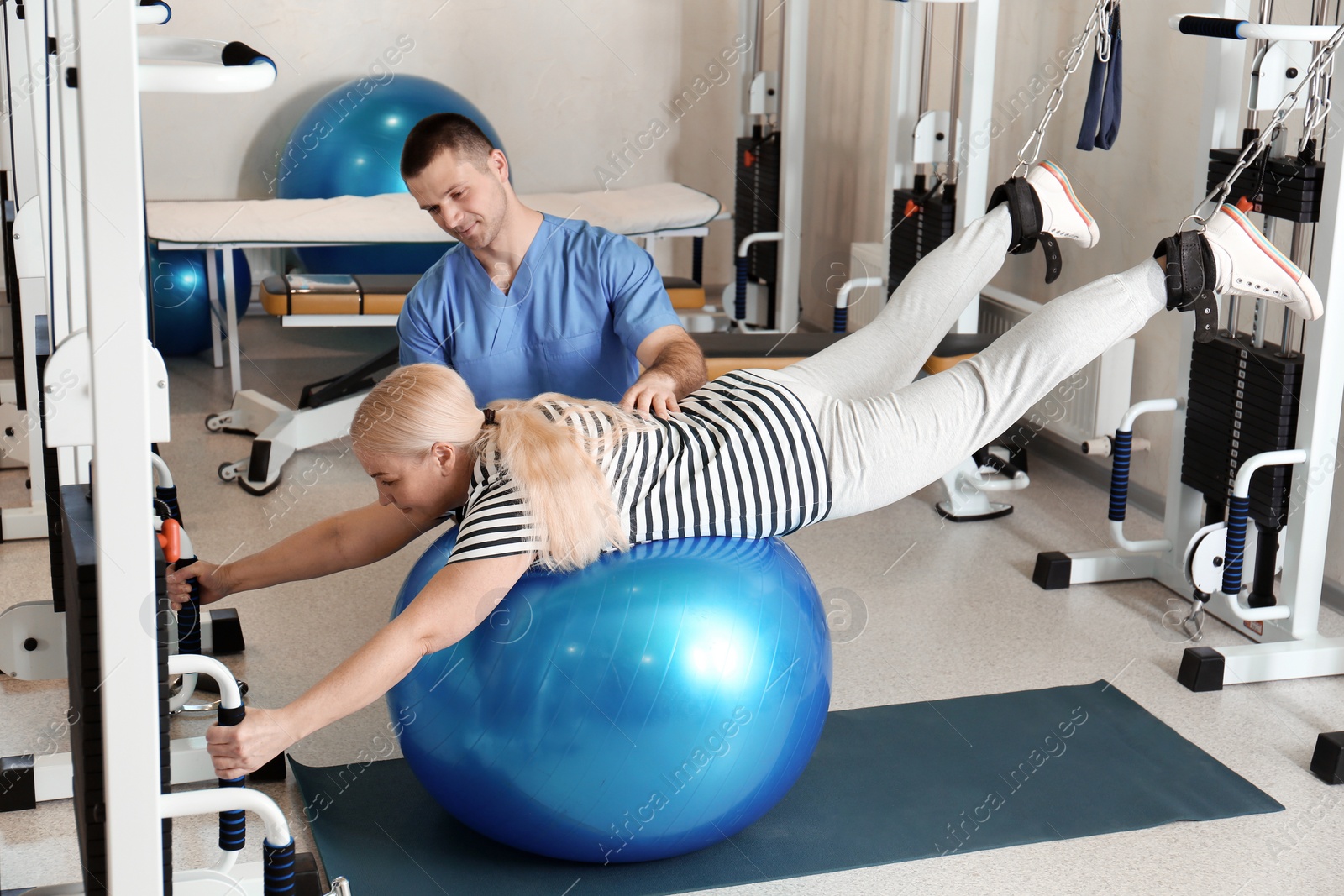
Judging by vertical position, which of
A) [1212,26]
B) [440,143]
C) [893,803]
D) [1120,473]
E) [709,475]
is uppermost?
[1212,26]

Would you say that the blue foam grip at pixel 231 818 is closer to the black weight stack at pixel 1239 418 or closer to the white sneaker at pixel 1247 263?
the white sneaker at pixel 1247 263

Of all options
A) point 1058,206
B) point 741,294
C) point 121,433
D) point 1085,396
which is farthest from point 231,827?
point 741,294

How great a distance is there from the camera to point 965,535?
3553 mm

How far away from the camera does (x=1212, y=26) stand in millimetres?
2604

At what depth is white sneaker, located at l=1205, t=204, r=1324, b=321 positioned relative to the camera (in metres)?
2.26

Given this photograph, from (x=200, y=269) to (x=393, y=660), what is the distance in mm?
3628

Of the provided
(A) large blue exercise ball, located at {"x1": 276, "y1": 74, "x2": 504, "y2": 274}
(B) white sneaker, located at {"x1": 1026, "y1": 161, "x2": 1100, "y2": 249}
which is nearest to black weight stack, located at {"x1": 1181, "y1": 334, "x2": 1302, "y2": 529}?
(B) white sneaker, located at {"x1": 1026, "y1": 161, "x2": 1100, "y2": 249}

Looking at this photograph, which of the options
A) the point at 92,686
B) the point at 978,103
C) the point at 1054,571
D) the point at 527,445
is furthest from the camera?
the point at 978,103

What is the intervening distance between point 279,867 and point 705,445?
842mm

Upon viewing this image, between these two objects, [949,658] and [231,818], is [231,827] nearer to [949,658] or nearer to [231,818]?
[231,818]

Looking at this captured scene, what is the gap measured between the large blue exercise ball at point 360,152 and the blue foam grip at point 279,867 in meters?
3.86

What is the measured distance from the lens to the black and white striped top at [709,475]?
1.88 metres

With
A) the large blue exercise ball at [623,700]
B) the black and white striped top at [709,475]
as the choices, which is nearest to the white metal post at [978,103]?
the black and white striped top at [709,475]

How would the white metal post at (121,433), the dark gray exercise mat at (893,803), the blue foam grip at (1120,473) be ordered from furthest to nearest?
the blue foam grip at (1120,473) < the dark gray exercise mat at (893,803) < the white metal post at (121,433)
